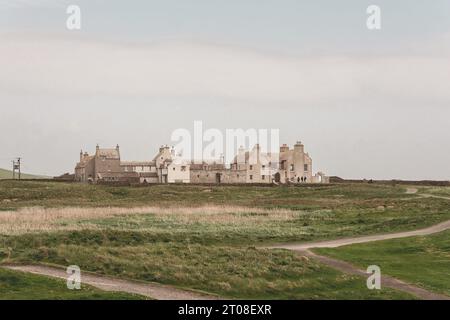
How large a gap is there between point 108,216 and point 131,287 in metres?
32.8

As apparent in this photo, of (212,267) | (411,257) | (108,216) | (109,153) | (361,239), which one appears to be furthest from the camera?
(109,153)

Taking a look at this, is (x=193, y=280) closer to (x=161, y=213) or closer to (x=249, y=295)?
(x=249, y=295)

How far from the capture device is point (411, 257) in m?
39.2

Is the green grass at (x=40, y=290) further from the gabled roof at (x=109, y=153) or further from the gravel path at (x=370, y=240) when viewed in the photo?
the gabled roof at (x=109, y=153)

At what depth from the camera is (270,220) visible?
197ft

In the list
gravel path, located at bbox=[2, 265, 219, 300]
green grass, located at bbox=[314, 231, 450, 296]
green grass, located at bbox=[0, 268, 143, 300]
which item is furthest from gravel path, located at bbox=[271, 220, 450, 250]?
green grass, located at bbox=[0, 268, 143, 300]

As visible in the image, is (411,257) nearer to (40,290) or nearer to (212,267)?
(212,267)

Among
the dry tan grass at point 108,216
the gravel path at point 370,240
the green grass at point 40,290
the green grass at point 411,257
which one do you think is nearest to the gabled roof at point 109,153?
the dry tan grass at point 108,216

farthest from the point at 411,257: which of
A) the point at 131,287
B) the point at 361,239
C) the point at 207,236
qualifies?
the point at 131,287

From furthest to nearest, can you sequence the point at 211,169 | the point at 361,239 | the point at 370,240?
the point at 211,169 → the point at 361,239 → the point at 370,240
